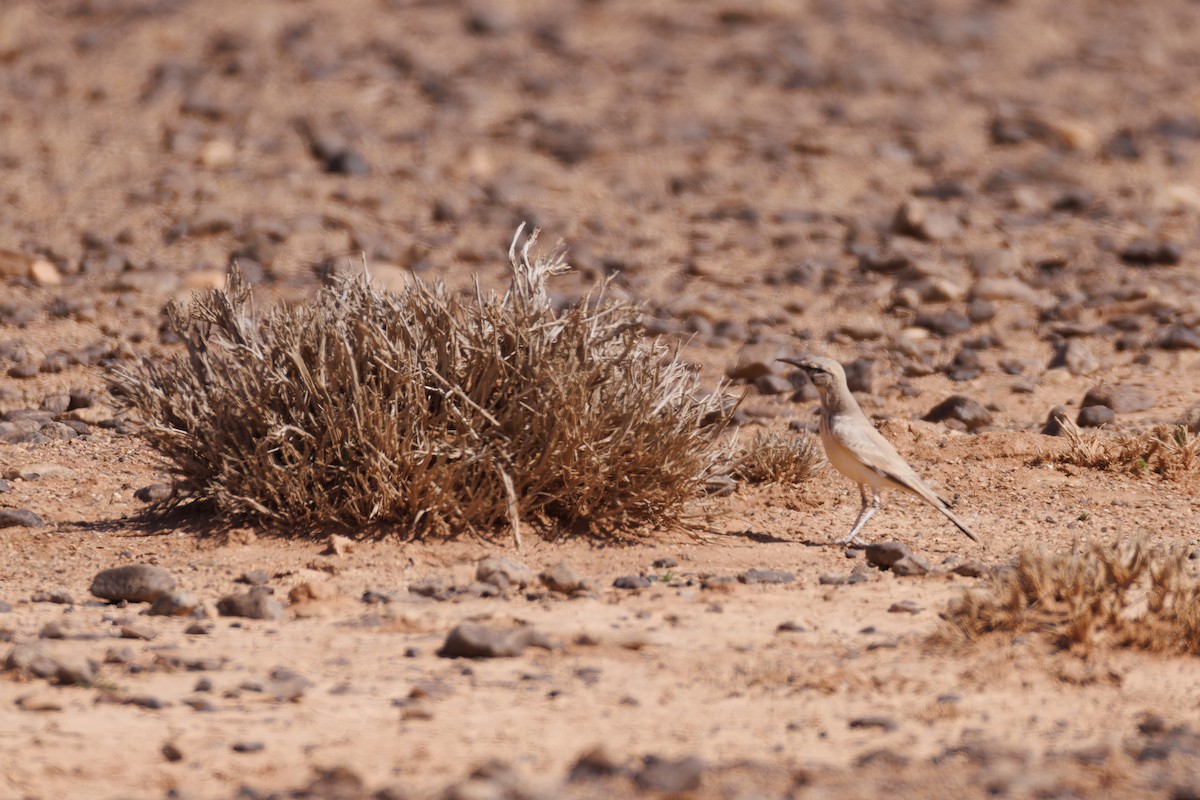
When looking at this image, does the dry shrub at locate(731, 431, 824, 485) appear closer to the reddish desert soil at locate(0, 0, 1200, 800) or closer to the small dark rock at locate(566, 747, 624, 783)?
the reddish desert soil at locate(0, 0, 1200, 800)

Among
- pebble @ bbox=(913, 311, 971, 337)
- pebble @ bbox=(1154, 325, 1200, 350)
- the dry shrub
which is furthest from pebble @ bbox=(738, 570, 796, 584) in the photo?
pebble @ bbox=(1154, 325, 1200, 350)

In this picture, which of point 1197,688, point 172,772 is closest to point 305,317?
point 172,772

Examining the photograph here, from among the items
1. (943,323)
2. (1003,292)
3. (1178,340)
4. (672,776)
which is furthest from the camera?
(1003,292)

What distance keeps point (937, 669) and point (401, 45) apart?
1293 centimetres

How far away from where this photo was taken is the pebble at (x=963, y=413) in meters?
8.88

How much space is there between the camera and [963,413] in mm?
8898

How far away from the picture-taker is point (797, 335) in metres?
10.9

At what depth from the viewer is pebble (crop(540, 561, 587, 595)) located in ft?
19.2

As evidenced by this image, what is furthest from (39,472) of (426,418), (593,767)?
(593,767)

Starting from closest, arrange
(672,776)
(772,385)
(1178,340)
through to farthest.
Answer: (672,776), (772,385), (1178,340)

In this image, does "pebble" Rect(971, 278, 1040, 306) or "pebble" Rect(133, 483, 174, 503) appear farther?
"pebble" Rect(971, 278, 1040, 306)

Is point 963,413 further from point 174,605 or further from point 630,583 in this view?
point 174,605

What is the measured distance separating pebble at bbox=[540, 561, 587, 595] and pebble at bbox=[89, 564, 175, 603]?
1508 mm

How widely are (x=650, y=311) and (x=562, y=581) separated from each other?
556 centimetres
